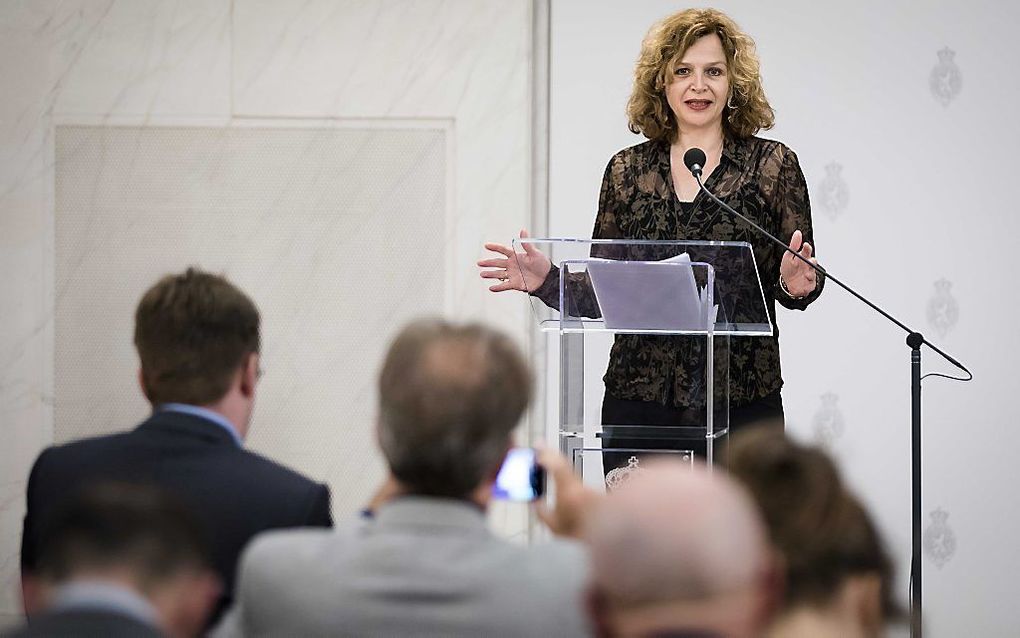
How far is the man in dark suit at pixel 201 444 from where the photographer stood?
6.68 ft

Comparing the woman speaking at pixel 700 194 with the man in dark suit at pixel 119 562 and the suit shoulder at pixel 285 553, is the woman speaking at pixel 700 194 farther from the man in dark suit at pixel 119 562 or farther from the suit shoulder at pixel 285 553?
the man in dark suit at pixel 119 562

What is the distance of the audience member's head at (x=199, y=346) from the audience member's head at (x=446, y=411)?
0.64 meters

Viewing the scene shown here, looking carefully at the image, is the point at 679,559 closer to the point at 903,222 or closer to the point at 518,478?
the point at 518,478

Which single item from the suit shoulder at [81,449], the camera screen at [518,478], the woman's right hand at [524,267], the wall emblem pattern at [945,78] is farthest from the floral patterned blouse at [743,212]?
the wall emblem pattern at [945,78]

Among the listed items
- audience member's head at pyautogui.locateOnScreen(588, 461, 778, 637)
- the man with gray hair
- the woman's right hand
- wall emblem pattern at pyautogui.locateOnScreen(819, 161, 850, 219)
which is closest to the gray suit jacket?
the man with gray hair

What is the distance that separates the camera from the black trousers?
10.1ft

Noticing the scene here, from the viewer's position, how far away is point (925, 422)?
18.3ft

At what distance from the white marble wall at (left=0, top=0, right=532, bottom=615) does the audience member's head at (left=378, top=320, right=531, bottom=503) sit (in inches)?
161

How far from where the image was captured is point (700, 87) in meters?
3.56

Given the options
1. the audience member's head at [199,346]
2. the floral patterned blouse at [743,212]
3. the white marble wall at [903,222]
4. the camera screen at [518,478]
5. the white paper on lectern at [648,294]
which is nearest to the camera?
the camera screen at [518,478]

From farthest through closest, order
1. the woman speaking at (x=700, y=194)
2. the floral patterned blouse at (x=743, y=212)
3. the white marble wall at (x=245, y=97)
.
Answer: the white marble wall at (x=245, y=97) < the floral patterned blouse at (x=743, y=212) < the woman speaking at (x=700, y=194)

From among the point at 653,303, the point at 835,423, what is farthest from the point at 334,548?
the point at 835,423

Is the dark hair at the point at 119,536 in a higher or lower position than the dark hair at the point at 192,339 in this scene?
lower

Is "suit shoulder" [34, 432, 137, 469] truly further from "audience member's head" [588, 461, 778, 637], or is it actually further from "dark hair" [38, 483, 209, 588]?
"audience member's head" [588, 461, 778, 637]
